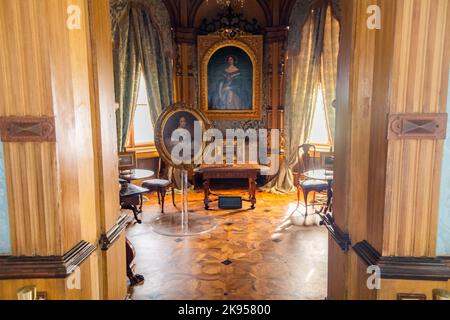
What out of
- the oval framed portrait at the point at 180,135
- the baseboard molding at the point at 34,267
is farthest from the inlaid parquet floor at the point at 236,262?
the baseboard molding at the point at 34,267

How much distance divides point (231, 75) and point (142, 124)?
7.57 feet

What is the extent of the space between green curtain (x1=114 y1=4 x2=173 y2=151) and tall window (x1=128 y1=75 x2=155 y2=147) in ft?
1.03

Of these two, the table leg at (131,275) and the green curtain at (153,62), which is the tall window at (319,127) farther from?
the table leg at (131,275)

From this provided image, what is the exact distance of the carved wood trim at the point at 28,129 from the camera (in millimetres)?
1521

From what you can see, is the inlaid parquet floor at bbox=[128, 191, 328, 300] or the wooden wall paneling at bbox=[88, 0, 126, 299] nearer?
the wooden wall paneling at bbox=[88, 0, 126, 299]

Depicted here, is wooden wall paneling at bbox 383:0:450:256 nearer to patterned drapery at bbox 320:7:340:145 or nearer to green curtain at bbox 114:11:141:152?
patterned drapery at bbox 320:7:340:145

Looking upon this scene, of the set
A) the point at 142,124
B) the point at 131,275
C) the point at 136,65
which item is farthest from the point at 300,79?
the point at 131,275

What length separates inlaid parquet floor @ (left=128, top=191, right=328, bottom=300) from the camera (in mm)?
3369

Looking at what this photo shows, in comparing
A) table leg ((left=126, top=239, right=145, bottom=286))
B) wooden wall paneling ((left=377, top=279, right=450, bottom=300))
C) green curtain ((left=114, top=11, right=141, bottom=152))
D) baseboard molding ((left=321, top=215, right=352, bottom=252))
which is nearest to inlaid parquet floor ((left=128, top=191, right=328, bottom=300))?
table leg ((left=126, top=239, right=145, bottom=286))

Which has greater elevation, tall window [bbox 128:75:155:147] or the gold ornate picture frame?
the gold ornate picture frame

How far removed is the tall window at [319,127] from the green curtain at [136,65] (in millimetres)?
3282

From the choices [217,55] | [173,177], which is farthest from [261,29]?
[173,177]

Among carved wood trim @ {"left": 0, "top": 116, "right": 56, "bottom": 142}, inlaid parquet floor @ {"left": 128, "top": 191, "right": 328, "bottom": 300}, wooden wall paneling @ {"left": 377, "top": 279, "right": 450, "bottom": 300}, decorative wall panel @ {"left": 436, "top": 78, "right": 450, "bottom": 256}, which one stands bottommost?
inlaid parquet floor @ {"left": 128, "top": 191, "right": 328, "bottom": 300}

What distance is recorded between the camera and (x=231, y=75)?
8.25m
